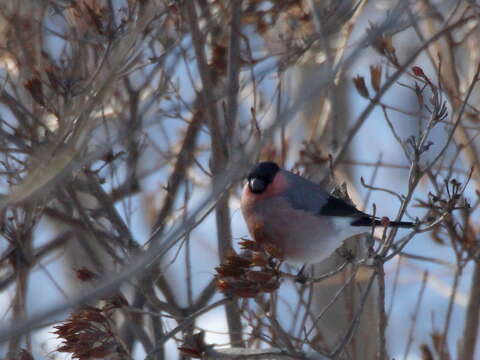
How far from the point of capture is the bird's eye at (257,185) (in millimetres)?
3342

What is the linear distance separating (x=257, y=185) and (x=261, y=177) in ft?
0.13

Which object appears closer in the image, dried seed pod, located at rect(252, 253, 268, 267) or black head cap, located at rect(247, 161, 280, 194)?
dried seed pod, located at rect(252, 253, 268, 267)

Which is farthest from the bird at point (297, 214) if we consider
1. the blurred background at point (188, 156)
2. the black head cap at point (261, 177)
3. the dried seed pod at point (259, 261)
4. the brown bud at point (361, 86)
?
the dried seed pod at point (259, 261)

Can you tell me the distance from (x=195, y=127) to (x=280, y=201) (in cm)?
98

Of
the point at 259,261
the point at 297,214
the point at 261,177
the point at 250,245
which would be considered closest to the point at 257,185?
the point at 261,177

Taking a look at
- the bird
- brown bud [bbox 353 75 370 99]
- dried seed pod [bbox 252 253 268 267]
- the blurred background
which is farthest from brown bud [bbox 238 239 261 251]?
brown bud [bbox 353 75 370 99]

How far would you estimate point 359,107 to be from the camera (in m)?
7.17

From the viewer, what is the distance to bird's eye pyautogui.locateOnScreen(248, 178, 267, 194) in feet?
11.0

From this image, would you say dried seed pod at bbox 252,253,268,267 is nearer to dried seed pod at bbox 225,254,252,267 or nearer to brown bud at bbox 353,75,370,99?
dried seed pod at bbox 225,254,252,267

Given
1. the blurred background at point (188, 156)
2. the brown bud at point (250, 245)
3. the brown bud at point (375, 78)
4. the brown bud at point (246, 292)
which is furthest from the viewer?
the brown bud at point (375, 78)

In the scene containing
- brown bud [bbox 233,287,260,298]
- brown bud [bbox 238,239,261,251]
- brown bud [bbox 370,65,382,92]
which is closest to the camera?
brown bud [bbox 233,287,260,298]

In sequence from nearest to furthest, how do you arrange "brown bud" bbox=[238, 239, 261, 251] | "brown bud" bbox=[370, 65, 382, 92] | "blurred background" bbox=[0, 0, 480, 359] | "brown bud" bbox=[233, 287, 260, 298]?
"brown bud" bbox=[233, 287, 260, 298] → "blurred background" bbox=[0, 0, 480, 359] → "brown bud" bbox=[238, 239, 261, 251] → "brown bud" bbox=[370, 65, 382, 92]

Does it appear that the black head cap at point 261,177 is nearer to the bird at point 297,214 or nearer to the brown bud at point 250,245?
the bird at point 297,214

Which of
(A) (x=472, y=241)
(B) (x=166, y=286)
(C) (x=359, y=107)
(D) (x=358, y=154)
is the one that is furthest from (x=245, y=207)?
(C) (x=359, y=107)
